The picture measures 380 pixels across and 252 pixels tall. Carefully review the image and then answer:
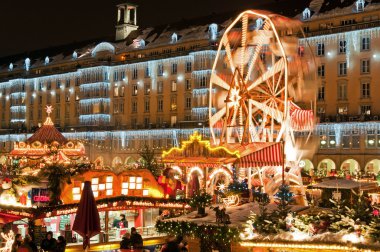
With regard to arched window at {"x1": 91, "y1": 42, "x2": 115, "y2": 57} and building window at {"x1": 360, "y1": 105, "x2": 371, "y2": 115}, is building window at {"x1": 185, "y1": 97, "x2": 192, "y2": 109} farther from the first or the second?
building window at {"x1": 360, "y1": 105, "x2": 371, "y2": 115}

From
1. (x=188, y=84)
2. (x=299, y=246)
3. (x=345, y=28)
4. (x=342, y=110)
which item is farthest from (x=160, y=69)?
(x=299, y=246)

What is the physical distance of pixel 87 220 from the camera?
56.7ft

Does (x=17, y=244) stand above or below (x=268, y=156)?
below

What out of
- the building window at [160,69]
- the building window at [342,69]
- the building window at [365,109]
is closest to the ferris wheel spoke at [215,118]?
the building window at [365,109]

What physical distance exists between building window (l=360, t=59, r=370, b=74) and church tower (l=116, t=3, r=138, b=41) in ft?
121

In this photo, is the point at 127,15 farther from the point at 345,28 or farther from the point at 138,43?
the point at 345,28

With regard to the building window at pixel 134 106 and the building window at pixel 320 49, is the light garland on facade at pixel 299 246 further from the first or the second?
the building window at pixel 134 106

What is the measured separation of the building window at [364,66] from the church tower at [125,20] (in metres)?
36.8

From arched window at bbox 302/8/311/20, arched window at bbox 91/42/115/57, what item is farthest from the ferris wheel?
arched window at bbox 91/42/115/57

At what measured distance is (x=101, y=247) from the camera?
802 inches

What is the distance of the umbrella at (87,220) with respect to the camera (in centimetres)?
1709

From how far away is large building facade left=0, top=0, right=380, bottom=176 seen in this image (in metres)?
57.5

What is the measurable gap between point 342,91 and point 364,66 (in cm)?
295

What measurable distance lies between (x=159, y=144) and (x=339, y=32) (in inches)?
965
